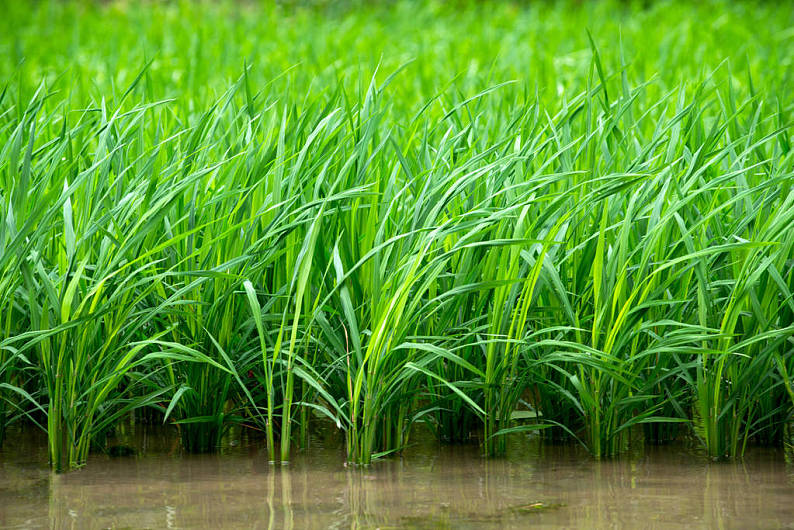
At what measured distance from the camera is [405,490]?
207cm

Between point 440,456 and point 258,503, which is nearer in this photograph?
point 258,503

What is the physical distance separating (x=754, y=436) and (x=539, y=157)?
1134 mm

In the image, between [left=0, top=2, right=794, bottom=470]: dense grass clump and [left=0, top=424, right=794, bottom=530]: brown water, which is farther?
[left=0, top=2, right=794, bottom=470]: dense grass clump

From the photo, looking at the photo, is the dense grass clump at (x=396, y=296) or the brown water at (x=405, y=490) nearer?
the brown water at (x=405, y=490)

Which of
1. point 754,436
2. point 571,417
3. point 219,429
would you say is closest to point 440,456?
point 571,417

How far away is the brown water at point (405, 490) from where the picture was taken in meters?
1.92

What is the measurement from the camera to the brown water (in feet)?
6.29

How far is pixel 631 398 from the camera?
2.21 metres

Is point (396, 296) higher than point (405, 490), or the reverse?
point (396, 296)

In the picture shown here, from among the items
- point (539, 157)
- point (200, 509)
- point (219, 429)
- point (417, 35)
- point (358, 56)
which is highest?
point (417, 35)

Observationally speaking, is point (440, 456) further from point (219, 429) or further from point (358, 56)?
point (358, 56)

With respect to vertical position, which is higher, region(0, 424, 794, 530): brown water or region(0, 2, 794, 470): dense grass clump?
region(0, 2, 794, 470): dense grass clump

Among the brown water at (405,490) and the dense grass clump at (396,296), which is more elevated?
the dense grass clump at (396,296)

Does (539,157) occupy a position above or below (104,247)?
above
